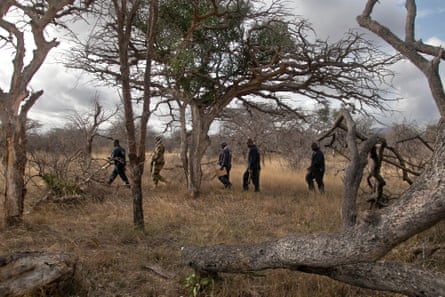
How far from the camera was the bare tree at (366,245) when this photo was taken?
6.26ft

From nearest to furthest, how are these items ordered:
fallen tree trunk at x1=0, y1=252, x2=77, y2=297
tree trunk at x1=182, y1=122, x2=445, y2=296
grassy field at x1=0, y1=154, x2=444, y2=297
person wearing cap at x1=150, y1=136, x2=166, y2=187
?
tree trunk at x1=182, y1=122, x2=445, y2=296
fallen tree trunk at x1=0, y1=252, x2=77, y2=297
grassy field at x1=0, y1=154, x2=444, y2=297
person wearing cap at x1=150, y1=136, x2=166, y2=187

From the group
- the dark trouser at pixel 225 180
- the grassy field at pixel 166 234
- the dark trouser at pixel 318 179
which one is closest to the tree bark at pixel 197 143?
the grassy field at pixel 166 234

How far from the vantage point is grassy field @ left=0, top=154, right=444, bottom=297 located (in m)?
3.15

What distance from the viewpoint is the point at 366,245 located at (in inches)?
80.4

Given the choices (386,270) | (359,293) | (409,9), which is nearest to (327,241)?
(386,270)

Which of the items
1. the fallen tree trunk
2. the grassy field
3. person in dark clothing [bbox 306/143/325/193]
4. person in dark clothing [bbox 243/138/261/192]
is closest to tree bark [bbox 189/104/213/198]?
the grassy field

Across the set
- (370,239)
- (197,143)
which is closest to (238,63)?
(197,143)

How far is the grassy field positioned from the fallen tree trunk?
0.18 meters

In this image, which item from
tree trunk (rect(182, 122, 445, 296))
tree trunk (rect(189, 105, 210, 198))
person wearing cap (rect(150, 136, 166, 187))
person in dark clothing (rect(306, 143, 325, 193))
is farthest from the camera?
person wearing cap (rect(150, 136, 166, 187))

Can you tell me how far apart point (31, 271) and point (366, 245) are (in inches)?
121

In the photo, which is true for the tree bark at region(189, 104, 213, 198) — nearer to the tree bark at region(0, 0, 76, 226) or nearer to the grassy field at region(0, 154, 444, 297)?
the grassy field at region(0, 154, 444, 297)

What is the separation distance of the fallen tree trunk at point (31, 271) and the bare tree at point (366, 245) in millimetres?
1266

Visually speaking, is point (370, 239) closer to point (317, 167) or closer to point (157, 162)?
point (317, 167)

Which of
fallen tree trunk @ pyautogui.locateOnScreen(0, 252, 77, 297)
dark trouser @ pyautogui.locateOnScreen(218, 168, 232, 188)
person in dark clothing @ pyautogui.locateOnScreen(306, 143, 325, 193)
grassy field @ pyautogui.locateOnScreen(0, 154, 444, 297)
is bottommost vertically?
grassy field @ pyautogui.locateOnScreen(0, 154, 444, 297)
